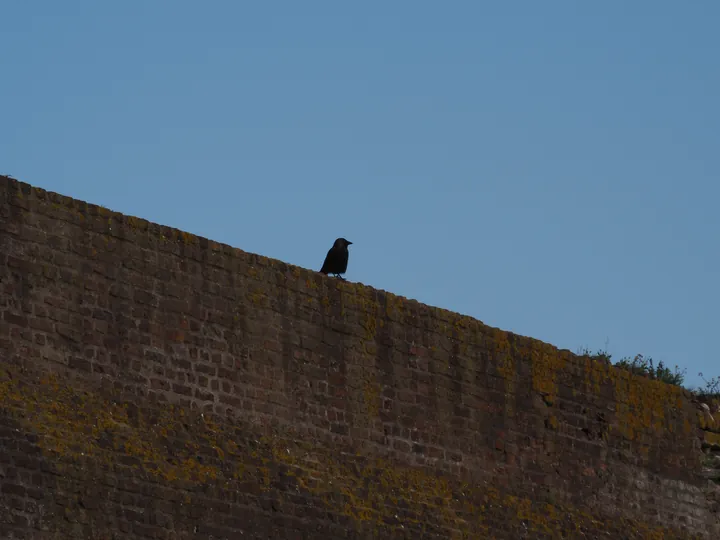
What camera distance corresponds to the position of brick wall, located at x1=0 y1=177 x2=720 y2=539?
43.1 feet

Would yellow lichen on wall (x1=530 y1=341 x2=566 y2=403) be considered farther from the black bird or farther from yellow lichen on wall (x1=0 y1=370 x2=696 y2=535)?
the black bird

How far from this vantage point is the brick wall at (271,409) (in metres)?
13.1

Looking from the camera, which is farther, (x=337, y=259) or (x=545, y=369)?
(x=545, y=369)

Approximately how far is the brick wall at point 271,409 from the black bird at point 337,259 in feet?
1.49

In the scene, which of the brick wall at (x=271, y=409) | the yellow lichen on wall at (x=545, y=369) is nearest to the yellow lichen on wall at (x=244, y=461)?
the brick wall at (x=271, y=409)

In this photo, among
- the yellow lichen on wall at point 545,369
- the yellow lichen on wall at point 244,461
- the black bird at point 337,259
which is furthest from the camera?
the yellow lichen on wall at point 545,369

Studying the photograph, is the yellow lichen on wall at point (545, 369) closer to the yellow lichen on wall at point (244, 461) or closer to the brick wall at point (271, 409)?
the brick wall at point (271, 409)

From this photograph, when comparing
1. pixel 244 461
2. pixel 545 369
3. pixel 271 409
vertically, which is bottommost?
pixel 244 461

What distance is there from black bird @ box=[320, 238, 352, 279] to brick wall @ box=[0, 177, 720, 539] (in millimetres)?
454

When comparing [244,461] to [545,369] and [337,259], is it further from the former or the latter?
[545,369]

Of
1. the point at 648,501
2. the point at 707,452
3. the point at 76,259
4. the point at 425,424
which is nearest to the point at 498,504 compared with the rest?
the point at 425,424

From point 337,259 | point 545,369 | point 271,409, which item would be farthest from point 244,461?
point 545,369

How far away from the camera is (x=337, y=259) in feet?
54.2

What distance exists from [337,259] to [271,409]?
2102 mm
